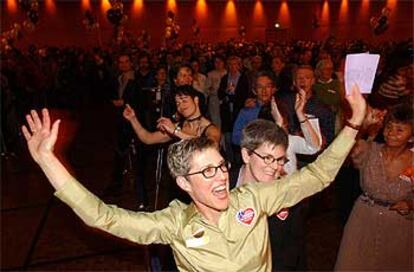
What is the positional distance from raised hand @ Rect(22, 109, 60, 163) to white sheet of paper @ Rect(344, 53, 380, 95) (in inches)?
43.0

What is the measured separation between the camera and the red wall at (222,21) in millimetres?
16359

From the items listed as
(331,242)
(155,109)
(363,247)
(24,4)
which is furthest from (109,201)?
(24,4)

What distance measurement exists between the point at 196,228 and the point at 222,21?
1694 cm

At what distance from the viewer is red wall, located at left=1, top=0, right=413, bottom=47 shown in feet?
53.7

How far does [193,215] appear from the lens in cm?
186

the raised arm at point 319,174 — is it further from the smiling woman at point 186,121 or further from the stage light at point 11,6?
the stage light at point 11,6

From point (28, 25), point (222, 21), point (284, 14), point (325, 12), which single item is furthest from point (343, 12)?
point (28, 25)

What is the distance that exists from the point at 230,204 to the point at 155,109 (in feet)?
11.4

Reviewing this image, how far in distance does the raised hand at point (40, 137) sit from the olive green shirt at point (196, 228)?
128mm

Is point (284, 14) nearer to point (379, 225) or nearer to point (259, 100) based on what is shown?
point (259, 100)

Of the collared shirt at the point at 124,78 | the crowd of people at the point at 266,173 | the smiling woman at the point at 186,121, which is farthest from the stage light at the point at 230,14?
the smiling woman at the point at 186,121

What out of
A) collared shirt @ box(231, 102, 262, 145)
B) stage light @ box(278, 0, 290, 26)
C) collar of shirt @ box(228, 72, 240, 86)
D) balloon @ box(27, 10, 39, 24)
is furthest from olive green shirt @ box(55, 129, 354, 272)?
stage light @ box(278, 0, 290, 26)

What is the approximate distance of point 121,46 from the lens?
14.7 meters

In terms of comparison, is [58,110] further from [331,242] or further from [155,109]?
[331,242]
